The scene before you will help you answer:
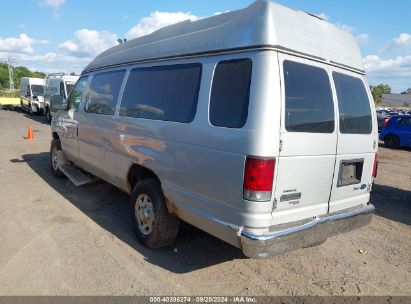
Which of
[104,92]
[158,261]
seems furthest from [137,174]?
[104,92]

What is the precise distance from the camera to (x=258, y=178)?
3039mm

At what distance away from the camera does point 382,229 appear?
17.8 feet

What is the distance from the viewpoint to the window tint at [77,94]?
252 inches

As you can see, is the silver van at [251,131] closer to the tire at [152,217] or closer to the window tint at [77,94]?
the tire at [152,217]

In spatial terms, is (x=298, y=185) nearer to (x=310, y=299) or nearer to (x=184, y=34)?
(x=310, y=299)

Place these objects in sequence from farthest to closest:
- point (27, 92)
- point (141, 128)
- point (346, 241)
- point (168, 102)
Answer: point (27, 92) → point (346, 241) → point (141, 128) → point (168, 102)

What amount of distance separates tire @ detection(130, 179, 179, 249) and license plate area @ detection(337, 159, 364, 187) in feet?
6.08

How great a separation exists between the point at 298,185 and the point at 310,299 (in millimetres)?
1107

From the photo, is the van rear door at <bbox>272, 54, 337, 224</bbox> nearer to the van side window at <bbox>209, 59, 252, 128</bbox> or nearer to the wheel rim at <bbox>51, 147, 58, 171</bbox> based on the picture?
the van side window at <bbox>209, 59, 252, 128</bbox>

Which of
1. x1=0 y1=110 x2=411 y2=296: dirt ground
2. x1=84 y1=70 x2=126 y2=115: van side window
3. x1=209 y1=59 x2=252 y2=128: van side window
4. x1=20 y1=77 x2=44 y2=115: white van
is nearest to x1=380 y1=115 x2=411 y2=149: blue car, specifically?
x1=0 y1=110 x2=411 y2=296: dirt ground

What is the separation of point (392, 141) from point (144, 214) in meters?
16.0

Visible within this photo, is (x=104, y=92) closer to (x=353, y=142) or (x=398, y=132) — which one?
(x=353, y=142)

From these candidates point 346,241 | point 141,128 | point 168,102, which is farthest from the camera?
point 346,241

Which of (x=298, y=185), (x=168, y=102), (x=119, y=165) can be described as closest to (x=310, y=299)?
(x=298, y=185)
